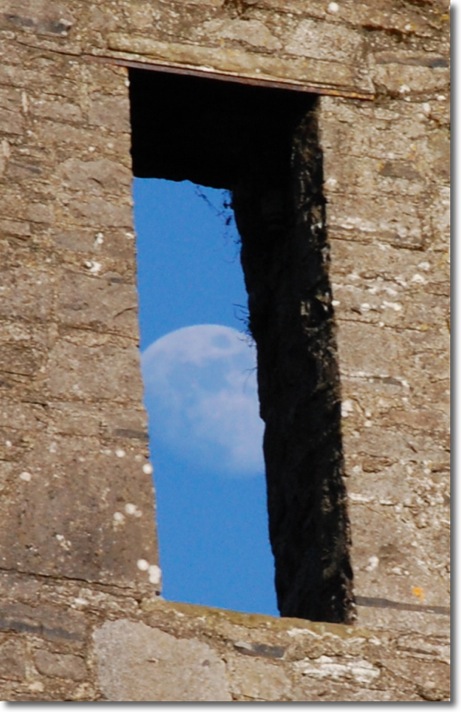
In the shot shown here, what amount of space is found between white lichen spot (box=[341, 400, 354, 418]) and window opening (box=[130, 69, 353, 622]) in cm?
2

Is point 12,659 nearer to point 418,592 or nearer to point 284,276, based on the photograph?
point 418,592

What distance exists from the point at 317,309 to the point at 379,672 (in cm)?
115

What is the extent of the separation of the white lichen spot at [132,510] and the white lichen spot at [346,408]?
0.68 meters

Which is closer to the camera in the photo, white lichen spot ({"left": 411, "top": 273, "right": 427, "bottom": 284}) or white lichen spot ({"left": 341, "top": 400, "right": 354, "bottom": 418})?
white lichen spot ({"left": 341, "top": 400, "right": 354, "bottom": 418})

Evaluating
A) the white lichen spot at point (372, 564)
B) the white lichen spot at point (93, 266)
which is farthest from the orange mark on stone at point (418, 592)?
the white lichen spot at point (93, 266)

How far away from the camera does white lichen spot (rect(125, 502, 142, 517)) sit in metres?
7.21

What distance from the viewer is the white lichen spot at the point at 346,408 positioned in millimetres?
7508

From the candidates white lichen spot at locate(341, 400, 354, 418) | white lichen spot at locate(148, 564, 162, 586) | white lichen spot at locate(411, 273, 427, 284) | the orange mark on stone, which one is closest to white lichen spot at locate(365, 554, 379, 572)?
the orange mark on stone

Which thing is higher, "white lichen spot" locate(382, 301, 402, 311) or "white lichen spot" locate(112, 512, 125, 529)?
"white lichen spot" locate(382, 301, 402, 311)

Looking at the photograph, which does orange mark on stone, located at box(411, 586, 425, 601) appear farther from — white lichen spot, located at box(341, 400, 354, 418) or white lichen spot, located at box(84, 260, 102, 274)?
white lichen spot, located at box(84, 260, 102, 274)

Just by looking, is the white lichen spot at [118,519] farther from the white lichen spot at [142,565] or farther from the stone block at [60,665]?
the stone block at [60,665]

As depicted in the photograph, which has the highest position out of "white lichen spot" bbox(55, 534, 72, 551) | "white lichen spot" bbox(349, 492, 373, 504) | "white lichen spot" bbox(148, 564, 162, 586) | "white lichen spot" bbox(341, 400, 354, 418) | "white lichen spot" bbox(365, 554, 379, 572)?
"white lichen spot" bbox(341, 400, 354, 418)

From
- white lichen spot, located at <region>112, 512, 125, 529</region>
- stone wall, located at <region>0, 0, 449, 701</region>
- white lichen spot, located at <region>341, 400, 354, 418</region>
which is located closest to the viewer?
stone wall, located at <region>0, 0, 449, 701</region>

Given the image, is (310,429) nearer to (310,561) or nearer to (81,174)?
(310,561)
